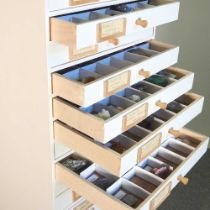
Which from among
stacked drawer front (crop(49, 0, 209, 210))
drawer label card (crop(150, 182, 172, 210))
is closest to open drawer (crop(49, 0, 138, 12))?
stacked drawer front (crop(49, 0, 209, 210))

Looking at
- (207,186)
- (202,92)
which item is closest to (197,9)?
(202,92)

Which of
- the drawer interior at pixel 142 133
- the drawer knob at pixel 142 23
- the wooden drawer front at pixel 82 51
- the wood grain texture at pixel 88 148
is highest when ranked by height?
the drawer knob at pixel 142 23

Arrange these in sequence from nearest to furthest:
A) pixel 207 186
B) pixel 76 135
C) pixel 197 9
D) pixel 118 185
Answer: pixel 76 135 → pixel 118 185 → pixel 197 9 → pixel 207 186

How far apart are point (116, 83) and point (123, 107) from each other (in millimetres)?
177

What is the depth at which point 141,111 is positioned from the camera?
1.02 m

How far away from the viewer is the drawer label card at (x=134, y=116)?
3.15 feet

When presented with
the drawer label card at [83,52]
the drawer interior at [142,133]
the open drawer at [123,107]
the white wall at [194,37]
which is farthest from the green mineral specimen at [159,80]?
the white wall at [194,37]

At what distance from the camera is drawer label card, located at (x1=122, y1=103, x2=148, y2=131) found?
0.96m

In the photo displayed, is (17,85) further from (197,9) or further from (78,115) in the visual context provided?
(197,9)

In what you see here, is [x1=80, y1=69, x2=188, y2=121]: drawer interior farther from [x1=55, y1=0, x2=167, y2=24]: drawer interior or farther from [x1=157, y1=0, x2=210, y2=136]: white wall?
[x1=157, y1=0, x2=210, y2=136]: white wall

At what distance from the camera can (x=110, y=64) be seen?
115cm

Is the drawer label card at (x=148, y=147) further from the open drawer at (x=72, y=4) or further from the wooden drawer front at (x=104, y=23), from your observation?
the open drawer at (x=72, y=4)

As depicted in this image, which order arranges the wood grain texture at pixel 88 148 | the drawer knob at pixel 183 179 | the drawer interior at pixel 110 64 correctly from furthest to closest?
the drawer knob at pixel 183 179 → the drawer interior at pixel 110 64 → the wood grain texture at pixel 88 148

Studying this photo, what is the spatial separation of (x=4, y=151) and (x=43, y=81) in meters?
0.39
